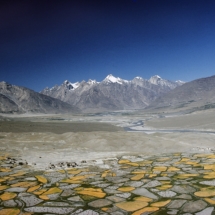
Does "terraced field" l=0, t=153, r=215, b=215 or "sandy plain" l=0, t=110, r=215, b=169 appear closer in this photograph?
"terraced field" l=0, t=153, r=215, b=215

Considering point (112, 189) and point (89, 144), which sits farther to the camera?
point (89, 144)

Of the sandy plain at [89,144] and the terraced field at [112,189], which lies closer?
the terraced field at [112,189]

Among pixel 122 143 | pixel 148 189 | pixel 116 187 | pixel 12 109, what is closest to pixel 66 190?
pixel 116 187

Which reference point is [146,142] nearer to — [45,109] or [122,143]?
[122,143]

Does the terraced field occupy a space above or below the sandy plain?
above

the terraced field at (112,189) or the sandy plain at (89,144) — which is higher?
the terraced field at (112,189)

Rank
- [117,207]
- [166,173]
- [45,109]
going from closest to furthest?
[117,207]
[166,173]
[45,109]

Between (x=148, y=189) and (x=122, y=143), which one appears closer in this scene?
(x=148, y=189)

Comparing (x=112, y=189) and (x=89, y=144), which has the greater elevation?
(x=112, y=189)
